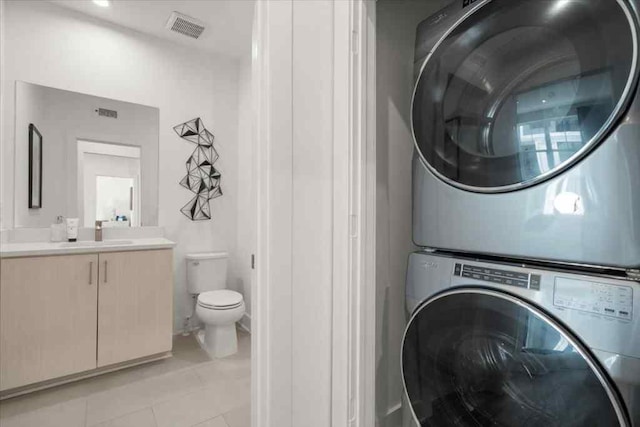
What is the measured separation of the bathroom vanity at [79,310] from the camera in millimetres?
1673

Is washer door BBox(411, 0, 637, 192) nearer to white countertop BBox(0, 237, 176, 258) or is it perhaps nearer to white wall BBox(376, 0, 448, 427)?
white wall BBox(376, 0, 448, 427)

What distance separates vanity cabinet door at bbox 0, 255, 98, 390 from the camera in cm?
166

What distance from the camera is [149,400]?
1701 millimetres

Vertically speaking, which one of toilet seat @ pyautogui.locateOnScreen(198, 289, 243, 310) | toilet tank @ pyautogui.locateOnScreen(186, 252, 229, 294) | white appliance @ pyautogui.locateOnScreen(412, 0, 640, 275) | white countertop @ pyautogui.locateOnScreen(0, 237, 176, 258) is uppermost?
white appliance @ pyautogui.locateOnScreen(412, 0, 640, 275)

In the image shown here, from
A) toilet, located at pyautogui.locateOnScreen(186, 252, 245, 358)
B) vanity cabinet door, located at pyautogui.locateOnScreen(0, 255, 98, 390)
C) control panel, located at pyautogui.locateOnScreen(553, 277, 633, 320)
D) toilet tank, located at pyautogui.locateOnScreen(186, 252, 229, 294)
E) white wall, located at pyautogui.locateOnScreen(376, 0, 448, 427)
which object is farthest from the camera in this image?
toilet tank, located at pyautogui.locateOnScreen(186, 252, 229, 294)

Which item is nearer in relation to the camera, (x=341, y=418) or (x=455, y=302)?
(x=455, y=302)

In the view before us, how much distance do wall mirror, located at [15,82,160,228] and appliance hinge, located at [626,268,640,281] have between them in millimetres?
2872

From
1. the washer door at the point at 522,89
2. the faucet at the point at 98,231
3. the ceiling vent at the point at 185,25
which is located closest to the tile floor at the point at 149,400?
the faucet at the point at 98,231

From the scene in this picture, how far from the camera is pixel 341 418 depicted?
99cm

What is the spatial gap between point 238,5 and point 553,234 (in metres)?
2.51

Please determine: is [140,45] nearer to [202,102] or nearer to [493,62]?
[202,102]

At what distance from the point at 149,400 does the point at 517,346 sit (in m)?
1.96

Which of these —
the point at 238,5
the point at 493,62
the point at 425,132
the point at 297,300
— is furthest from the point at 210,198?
the point at 493,62

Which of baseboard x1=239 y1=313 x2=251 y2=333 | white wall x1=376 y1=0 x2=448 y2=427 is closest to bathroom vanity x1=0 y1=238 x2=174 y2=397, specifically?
baseboard x1=239 y1=313 x2=251 y2=333
